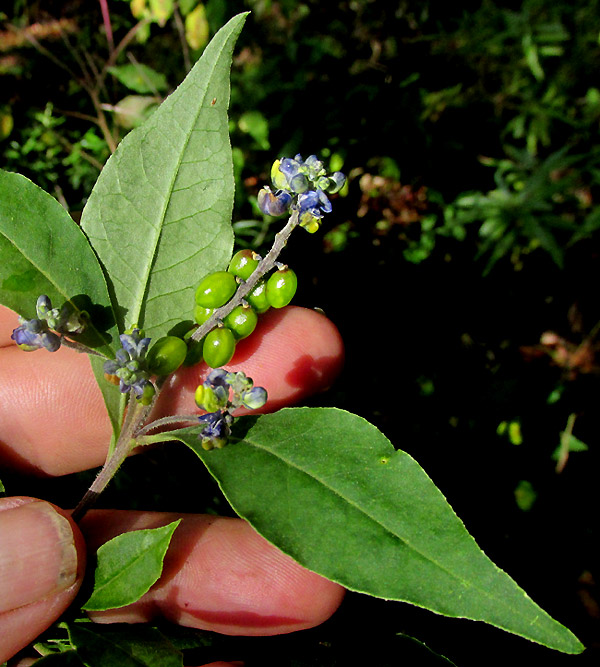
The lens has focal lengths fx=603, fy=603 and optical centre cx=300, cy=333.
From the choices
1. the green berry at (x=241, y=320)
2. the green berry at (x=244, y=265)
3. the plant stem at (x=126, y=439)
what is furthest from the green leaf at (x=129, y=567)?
the green berry at (x=244, y=265)

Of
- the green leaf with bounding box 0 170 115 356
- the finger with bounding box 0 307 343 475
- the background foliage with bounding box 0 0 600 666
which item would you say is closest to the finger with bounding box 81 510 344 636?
the background foliage with bounding box 0 0 600 666

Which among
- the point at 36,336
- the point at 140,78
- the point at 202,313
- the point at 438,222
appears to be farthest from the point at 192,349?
the point at 438,222

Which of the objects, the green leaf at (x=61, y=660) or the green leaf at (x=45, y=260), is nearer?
the green leaf at (x=61, y=660)

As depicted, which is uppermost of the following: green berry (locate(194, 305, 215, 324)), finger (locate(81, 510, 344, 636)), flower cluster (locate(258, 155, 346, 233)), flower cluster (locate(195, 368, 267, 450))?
flower cluster (locate(258, 155, 346, 233))

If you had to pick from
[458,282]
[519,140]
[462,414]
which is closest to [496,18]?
[519,140]

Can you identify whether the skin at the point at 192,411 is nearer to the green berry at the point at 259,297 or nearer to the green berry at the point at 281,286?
the green berry at the point at 259,297

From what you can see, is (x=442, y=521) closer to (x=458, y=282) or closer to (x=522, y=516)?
(x=522, y=516)

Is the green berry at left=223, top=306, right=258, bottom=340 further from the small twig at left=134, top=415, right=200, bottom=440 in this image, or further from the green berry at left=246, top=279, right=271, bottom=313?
the small twig at left=134, top=415, right=200, bottom=440
